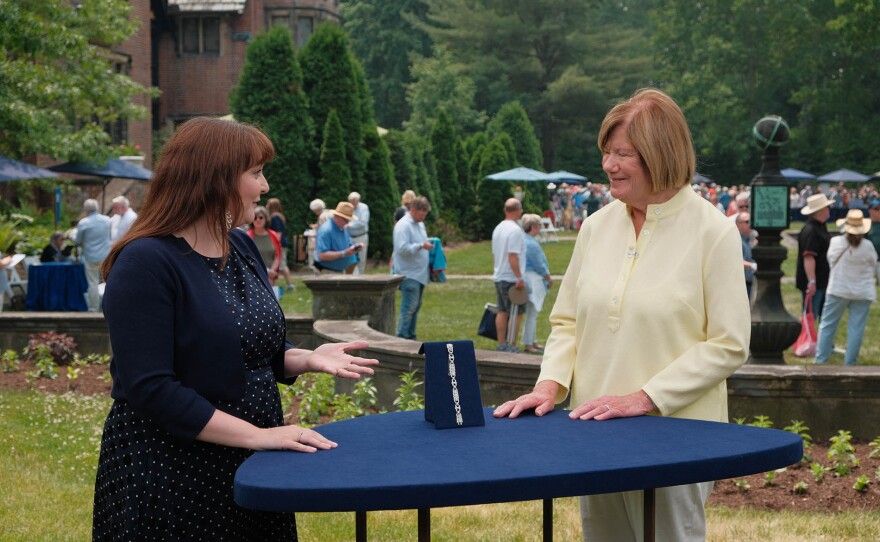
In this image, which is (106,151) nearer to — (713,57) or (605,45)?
Result: (605,45)

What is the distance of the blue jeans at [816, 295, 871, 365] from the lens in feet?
43.0

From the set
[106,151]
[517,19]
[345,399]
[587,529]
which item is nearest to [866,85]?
[517,19]

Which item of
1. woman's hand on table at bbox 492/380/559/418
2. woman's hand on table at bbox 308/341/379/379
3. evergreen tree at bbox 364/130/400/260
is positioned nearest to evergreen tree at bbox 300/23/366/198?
evergreen tree at bbox 364/130/400/260

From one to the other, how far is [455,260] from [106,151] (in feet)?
31.4

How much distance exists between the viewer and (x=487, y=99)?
228 ft

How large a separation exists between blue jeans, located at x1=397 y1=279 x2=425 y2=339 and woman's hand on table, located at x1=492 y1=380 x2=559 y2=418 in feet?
35.4

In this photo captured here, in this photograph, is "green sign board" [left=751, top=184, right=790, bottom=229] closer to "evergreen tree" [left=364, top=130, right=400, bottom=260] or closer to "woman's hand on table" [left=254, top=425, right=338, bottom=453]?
"woman's hand on table" [left=254, top=425, right=338, bottom=453]

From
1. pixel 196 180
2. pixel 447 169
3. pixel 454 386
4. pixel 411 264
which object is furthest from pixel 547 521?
pixel 447 169

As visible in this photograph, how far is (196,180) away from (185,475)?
2.62ft

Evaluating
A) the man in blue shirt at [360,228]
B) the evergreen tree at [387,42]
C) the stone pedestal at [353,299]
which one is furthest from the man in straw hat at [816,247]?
the evergreen tree at [387,42]

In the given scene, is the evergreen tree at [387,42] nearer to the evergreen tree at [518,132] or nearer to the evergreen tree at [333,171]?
the evergreen tree at [518,132]

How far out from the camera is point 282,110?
2784 centimetres

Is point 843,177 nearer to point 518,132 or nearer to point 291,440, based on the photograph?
point 518,132

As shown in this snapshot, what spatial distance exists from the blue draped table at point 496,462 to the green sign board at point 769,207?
904 centimetres
